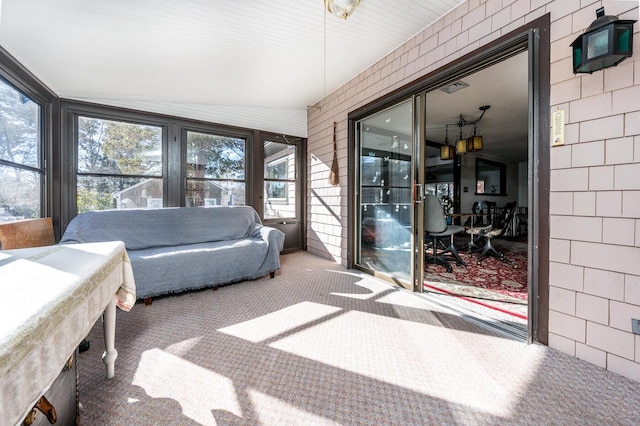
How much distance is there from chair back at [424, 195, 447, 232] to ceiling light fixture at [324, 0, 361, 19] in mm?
2524

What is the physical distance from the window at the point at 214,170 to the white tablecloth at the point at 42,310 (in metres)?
2.85

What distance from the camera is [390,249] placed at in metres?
3.31

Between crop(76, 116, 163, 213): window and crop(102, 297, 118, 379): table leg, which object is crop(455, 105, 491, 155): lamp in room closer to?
crop(76, 116, 163, 213): window

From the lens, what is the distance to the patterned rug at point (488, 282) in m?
2.59

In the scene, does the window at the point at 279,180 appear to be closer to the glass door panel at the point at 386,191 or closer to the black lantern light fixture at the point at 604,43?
the glass door panel at the point at 386,191

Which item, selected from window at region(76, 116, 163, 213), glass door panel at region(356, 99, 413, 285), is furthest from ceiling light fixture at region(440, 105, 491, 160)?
window at region(76, 116, 163, 213)

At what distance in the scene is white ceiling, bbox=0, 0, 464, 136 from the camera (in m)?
2.09

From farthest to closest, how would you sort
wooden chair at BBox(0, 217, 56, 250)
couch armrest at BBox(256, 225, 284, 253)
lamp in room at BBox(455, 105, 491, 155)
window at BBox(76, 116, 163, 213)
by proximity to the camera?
lamp in room at BBox(455, 105, 491, 155), window at BBox(76, 116, 163, 213), couch armrest at BBox(256, 225, 284, 253), wooden chair at BBox(0, 217, 56, 250)

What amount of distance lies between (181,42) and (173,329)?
2.58 m

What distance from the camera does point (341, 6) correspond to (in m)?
2.05

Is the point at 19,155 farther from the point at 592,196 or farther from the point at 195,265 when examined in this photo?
the point at 592,196

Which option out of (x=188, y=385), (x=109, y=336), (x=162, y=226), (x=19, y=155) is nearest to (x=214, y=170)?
(x=162, y=226)

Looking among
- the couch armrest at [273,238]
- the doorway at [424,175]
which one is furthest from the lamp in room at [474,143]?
the couch armrest at [273,238]

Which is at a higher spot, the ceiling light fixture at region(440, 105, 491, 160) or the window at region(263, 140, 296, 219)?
the ceiling light fixture at region(440, 105, 491, 160)
